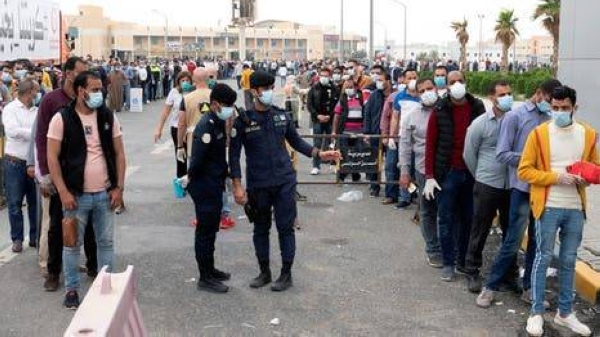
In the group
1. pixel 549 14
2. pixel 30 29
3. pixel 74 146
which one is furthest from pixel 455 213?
pixel 549 14

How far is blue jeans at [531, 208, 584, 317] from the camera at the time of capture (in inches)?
206

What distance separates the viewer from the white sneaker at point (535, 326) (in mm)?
5289

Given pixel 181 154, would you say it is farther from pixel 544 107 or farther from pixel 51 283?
pixel 544 107

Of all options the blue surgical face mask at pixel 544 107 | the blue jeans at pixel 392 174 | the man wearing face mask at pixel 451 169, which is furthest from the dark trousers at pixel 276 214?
the blue jeans at pixel 392 174

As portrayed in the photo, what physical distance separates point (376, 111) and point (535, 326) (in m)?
6.11

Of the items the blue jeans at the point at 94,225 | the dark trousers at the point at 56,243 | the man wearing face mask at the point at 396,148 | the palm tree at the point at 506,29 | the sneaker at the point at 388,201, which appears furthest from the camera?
the palm tree at the point at 506,29

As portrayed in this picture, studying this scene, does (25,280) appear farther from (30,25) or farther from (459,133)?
(30,25)

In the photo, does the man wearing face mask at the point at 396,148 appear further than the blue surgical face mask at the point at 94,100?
Yes

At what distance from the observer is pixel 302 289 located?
6.42 m

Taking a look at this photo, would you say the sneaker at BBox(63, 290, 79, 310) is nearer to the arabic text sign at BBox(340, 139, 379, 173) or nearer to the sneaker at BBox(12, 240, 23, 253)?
the sneaker at BBox(12, 240, 23, 253)

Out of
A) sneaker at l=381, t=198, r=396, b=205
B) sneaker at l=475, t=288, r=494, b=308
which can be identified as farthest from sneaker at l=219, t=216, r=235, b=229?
sneaker at l=475, t=288, r=494, b=308

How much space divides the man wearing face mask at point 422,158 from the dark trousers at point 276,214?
139 cm

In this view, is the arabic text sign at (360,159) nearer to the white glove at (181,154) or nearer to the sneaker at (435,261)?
the white glove at (181,154)

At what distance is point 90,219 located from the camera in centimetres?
600
